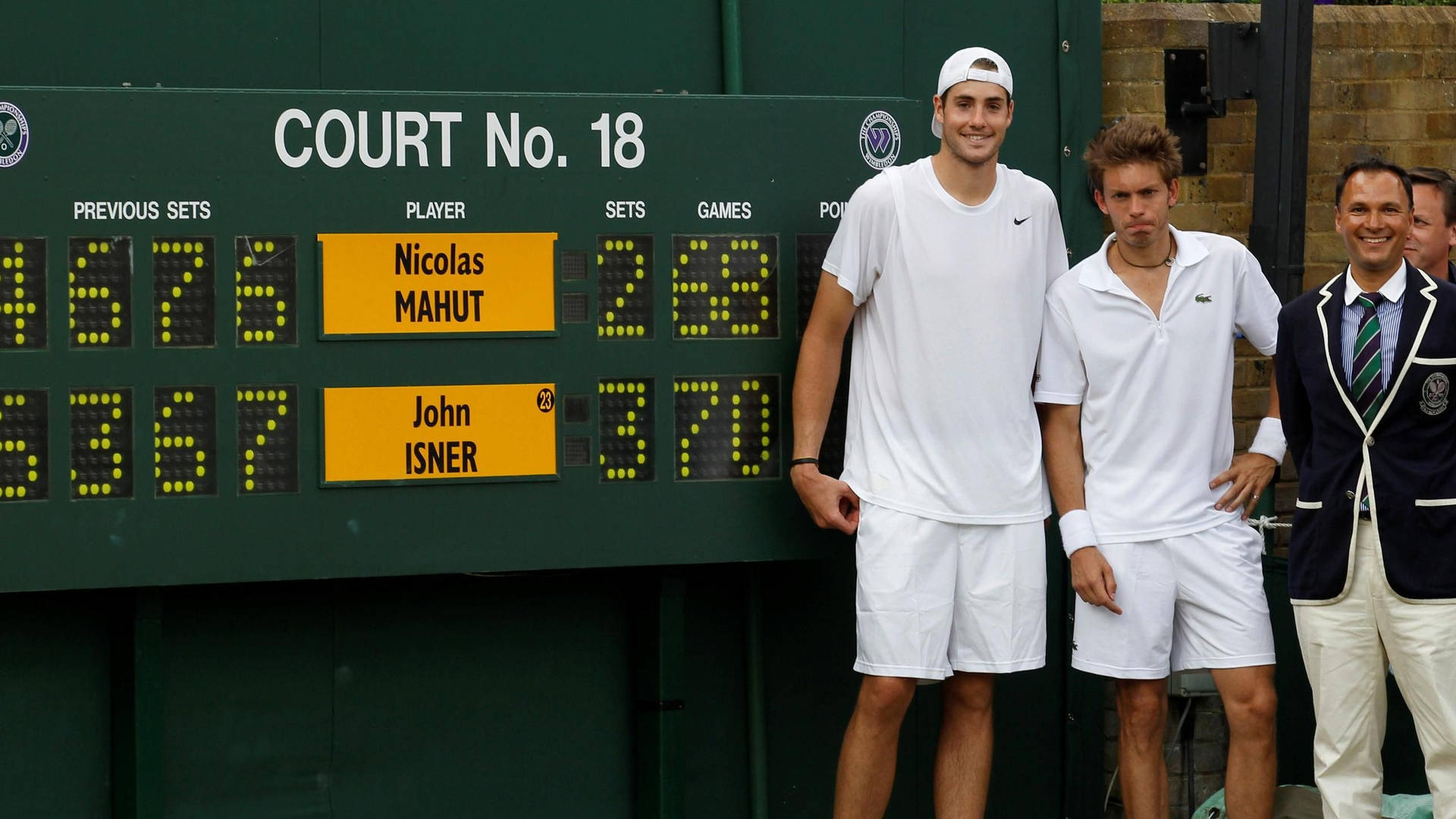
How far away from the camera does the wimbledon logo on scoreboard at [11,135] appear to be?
4199mm

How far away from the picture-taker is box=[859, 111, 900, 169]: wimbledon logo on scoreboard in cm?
472

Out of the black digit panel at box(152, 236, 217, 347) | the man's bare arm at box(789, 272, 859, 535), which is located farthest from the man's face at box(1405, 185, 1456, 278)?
the black digit panel at box(152, 236, 217, 347)

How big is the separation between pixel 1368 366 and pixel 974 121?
3.67 ft

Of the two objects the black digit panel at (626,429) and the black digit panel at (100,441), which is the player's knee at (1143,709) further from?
the black digit panel at (100,441)

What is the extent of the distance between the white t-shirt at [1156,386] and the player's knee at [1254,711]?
0.43 m

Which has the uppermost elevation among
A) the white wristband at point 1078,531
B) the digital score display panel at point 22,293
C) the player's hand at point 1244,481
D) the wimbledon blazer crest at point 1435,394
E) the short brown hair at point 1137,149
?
the short brown hair at point 1137,149

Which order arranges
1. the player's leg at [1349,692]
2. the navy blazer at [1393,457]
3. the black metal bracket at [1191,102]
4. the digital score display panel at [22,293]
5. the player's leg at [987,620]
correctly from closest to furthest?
the navy blazer at [1393,457] < the player's leg at [1349,692] < the digital score display panel at [22,293] < the player's leg at [987,620] < the black metal bracket at [1191,102]

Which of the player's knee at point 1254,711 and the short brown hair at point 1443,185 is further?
the short brown hair at point 1443,185

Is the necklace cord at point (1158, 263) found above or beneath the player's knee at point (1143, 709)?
above

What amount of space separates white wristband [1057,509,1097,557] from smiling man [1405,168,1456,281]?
1125 mm

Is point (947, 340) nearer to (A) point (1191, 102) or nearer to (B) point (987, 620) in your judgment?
(B) point (987, 620)

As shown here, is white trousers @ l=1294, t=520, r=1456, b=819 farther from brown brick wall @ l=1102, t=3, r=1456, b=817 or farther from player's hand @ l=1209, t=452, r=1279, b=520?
→ brown brick wall @ l=1102, t=3, r=1456, b=817

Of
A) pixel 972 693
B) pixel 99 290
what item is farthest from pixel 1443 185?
pixel 99 290

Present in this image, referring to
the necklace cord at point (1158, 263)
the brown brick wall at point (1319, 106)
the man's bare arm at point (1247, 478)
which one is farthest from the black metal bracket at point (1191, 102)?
the man's bare arm at point (1247, 478)
